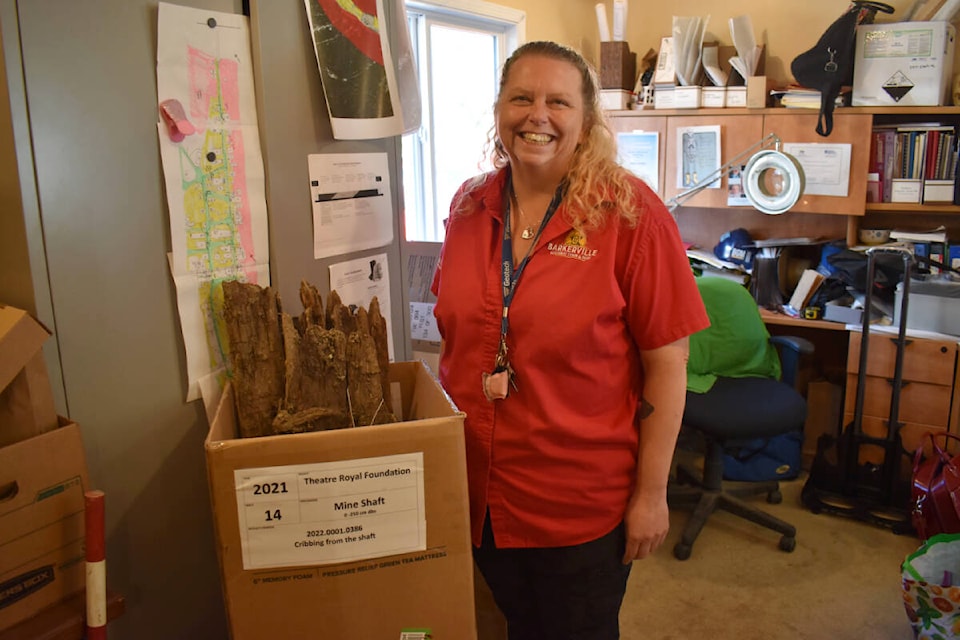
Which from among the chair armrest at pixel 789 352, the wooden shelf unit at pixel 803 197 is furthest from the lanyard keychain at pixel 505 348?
the chair armrest at pixel 789 352

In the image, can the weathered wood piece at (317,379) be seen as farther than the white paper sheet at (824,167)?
No

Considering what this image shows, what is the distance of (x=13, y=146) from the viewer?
Answer: 105cm

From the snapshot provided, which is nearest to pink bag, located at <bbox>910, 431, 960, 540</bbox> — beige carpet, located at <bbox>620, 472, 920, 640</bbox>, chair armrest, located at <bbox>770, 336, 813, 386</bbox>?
beige carpet, located at <bbox>620, 472, 920, 640</bbox>

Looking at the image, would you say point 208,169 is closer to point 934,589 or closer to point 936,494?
point 934,589

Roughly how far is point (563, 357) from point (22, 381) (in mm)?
824

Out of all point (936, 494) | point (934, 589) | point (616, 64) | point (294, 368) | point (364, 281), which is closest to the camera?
point (294, 368)

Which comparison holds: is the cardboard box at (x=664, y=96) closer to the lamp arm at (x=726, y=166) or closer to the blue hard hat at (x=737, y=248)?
the lamp arm at (x=726, y=166)

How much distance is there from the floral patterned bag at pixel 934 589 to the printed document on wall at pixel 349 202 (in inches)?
65.8

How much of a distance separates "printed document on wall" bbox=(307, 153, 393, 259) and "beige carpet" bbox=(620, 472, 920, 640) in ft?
4.92

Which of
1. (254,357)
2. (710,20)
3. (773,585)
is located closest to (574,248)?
(254,357)

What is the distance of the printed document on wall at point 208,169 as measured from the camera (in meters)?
1.24

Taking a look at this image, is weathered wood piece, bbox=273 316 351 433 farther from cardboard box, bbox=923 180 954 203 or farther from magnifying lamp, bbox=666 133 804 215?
cardboard box, bbox=923 180 954 203

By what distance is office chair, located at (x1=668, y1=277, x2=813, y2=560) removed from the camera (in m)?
2.67

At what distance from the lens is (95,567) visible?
1.04 meters
